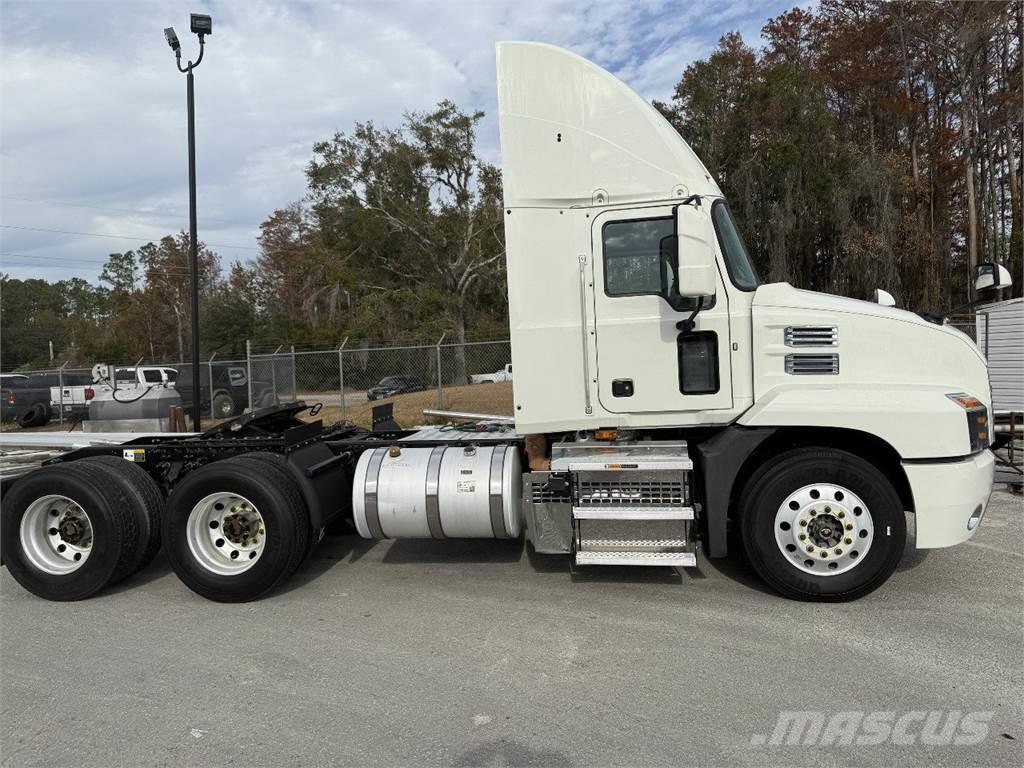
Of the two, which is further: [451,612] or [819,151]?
[819,151]

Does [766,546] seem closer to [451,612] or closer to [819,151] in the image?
[451,612]

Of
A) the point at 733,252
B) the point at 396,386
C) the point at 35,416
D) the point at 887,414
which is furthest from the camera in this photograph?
the point at 396,386

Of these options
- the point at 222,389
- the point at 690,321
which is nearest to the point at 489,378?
the point at 222,389

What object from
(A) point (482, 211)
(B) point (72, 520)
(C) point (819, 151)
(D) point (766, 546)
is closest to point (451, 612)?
(D) point (766, 546)

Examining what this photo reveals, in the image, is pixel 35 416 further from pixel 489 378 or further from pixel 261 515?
pixel 261 515

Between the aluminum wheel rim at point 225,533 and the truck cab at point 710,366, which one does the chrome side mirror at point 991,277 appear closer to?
the truck cab at point 710,366

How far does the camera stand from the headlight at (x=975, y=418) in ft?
14.8

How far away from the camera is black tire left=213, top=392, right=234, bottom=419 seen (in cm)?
2177

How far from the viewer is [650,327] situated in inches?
191

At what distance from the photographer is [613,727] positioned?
3297 millimetres

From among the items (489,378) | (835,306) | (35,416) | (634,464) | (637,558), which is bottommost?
(637,558)

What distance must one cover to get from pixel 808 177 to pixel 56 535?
26482mm

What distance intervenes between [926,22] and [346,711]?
115 ft

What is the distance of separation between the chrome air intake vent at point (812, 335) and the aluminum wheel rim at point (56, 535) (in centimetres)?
542
